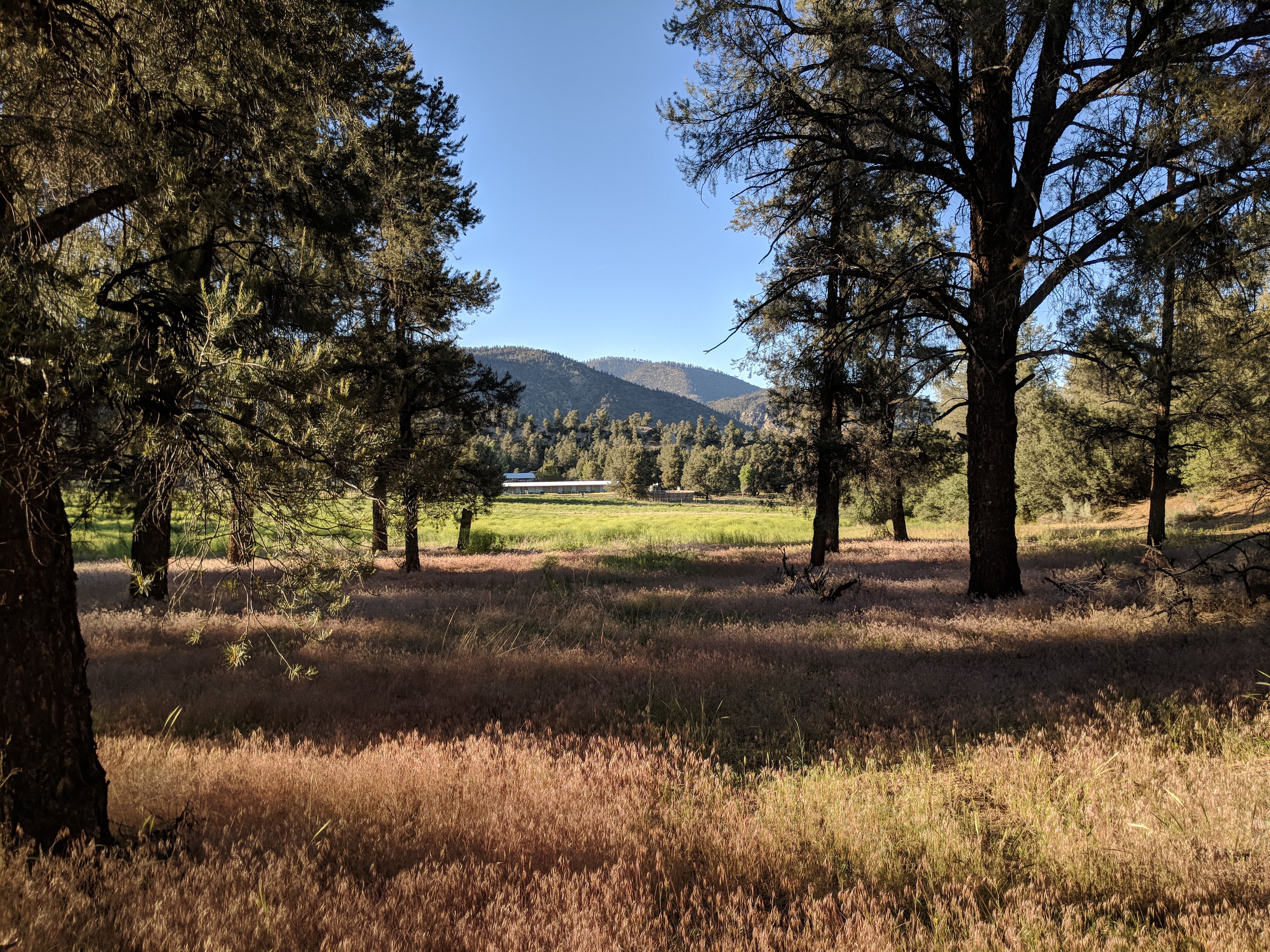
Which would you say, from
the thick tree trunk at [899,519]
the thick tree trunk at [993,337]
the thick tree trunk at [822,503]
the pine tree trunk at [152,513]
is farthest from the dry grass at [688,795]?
the thick tree trunk at [899,519]

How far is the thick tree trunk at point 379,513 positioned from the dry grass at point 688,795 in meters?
1.50

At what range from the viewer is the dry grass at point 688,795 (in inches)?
97.1

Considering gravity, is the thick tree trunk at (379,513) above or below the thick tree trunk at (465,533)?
above

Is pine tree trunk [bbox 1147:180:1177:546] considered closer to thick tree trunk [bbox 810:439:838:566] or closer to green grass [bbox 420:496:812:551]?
thick tree trunk [bbox 810:439:838:566]

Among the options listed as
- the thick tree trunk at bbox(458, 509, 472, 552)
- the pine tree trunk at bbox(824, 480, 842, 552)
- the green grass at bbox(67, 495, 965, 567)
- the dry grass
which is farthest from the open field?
the dry grass

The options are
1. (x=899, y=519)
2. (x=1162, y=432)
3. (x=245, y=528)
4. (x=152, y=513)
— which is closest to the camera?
(x=245, y=528)

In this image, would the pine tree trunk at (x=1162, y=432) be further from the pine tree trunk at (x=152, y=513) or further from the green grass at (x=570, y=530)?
the pine tree trunk at (x=152, y=513)

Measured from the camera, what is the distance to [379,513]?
4.10m

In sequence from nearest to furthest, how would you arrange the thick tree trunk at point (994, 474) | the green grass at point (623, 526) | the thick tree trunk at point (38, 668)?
the thick tree trunk at point (38, 668)
the thick tree trunk at point (994, 474)
the green grass at point (623, 526)

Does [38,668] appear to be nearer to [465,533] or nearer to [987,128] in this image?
[987,128]

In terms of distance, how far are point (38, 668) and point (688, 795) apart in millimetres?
3497

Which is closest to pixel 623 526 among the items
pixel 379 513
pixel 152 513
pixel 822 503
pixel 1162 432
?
pixel 822 503

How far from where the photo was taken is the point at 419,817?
3.35 metres

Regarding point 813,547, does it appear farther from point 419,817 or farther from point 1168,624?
point 419,817
